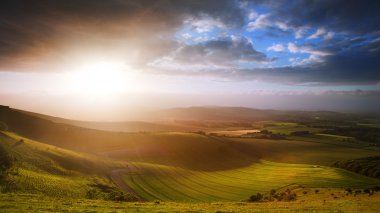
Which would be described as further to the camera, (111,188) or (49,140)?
(49,140)

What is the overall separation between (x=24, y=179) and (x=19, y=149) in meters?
16.7

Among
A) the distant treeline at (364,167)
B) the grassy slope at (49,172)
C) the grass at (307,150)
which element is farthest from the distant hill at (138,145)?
the distant treeline at (364,167)

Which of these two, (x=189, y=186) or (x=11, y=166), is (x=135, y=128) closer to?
(x=189, y=186)

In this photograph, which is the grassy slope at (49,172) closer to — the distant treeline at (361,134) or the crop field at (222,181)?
the crop field at (222,181)

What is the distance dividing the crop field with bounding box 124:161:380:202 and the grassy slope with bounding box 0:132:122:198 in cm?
882

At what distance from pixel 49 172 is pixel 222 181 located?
144ft

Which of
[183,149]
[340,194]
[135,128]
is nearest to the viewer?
[340,194]

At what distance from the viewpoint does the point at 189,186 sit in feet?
216

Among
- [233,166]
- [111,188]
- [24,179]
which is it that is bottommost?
[233,166]

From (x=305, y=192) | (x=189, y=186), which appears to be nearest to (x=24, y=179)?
(x=189, y=186)

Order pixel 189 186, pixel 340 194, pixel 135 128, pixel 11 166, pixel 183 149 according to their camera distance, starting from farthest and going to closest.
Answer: pixel 135 128, pixel 183 149, pixel 189 186, pixel 340 194, pixel 11 166

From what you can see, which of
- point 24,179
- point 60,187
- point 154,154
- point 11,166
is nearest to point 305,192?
point 60,187

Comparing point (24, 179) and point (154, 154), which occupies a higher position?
point (24, 179)

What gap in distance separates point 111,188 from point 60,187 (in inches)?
431
